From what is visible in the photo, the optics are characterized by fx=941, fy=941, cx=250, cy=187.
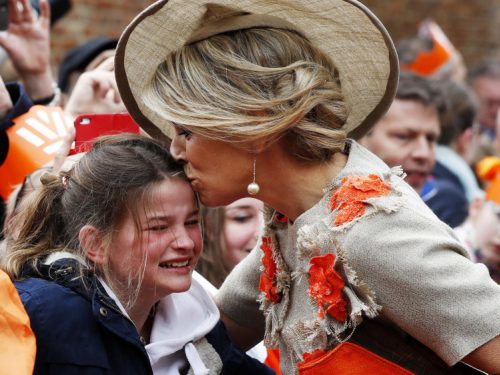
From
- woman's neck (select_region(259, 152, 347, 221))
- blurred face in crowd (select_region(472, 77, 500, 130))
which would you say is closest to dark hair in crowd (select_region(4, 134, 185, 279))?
woman's neck (select_region(259, 152, 347, 221))

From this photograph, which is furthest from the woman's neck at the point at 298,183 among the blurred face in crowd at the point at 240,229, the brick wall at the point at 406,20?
the brick wall at the point at 406,20

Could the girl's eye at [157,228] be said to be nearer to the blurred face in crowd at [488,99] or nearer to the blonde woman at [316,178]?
the blonde woman at [316,178]

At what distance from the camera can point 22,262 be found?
2.69m

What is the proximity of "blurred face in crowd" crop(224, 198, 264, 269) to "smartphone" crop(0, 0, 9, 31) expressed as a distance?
4.18 ft

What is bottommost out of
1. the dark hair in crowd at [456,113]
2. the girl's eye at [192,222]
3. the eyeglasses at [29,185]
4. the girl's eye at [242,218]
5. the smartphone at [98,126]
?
the dark hair in crowd at [456,113]

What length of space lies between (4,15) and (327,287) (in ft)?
7.69

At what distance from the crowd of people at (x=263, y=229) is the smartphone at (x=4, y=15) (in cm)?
113

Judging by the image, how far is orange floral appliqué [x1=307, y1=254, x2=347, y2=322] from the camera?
244 centimetres

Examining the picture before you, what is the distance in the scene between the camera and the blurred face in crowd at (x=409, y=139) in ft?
16.4

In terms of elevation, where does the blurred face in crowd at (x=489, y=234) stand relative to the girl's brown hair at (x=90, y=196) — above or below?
below

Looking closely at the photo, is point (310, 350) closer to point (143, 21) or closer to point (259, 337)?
point (259, 337)

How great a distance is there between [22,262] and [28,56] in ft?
5.90

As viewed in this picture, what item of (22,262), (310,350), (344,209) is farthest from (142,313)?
(344,209)

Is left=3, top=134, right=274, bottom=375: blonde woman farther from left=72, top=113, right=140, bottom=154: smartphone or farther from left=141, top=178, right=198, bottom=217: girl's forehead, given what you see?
left=72, top=113, right=140, bottom=154: smartphone
